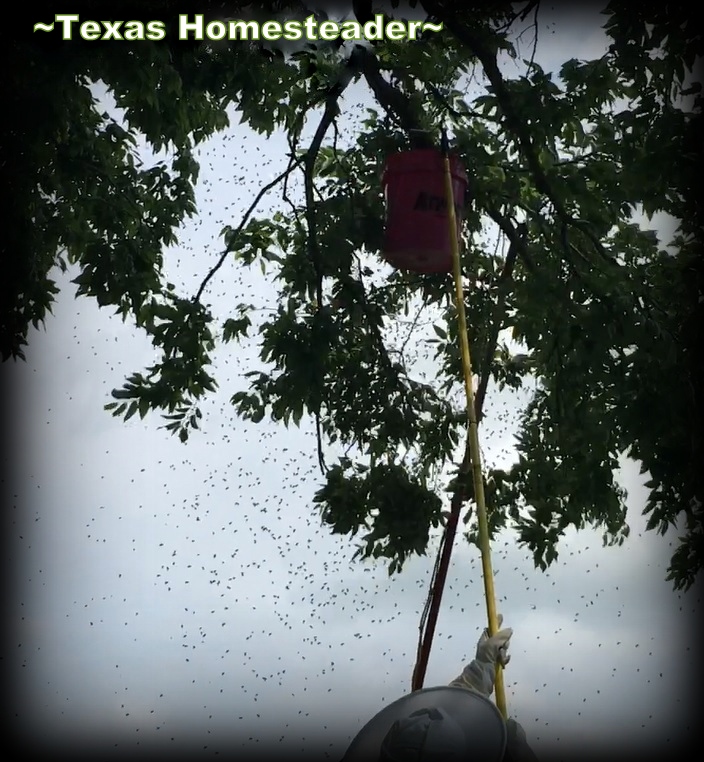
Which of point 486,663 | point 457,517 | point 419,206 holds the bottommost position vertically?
point 486,663

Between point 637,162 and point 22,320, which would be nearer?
point 637,162

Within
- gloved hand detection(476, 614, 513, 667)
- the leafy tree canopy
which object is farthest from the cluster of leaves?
gloved hand detection(476, 614, 513, 667)

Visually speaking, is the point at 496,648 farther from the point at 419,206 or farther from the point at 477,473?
the point at 419,206

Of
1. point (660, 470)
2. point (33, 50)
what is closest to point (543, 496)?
point (660, 470)

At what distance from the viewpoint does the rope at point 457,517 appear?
3891 millimetres

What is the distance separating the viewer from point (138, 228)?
6.13m

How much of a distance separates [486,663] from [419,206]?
213cm

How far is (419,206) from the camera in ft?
16.2

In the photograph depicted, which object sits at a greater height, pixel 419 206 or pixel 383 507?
pixel 419 206

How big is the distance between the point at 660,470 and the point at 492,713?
7.27ft

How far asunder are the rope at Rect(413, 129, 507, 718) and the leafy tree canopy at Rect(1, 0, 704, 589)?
1.53 feet

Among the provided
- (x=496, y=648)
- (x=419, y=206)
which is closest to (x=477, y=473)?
(x=496, y=648)

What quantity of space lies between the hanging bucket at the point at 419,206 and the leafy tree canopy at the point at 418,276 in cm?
36

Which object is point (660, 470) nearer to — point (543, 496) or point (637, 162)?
point (543, 496)
